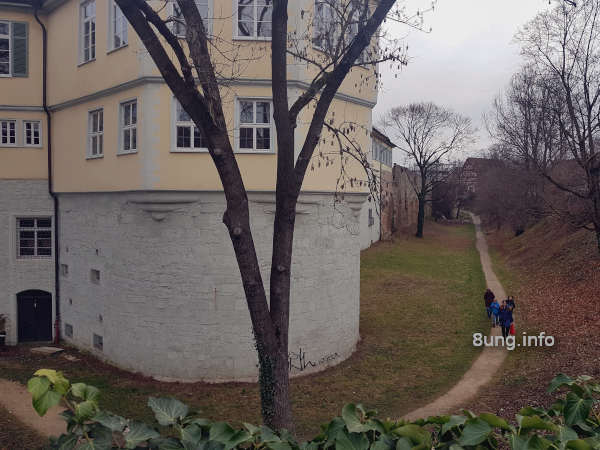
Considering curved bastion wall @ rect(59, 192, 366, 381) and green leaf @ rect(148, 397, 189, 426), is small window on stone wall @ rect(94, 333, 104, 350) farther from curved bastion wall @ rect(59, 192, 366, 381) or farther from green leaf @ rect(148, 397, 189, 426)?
green leaf @ rect(148, 397, 189, 426)

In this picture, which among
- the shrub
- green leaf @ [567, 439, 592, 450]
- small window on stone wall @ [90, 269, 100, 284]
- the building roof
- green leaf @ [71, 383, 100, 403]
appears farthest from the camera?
the building roof

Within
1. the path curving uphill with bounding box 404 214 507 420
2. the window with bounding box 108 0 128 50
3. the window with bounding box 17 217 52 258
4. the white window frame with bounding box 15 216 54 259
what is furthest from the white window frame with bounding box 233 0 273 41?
the path curving uphill with bounding box 404 214 507 420

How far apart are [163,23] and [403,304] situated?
1773 cm

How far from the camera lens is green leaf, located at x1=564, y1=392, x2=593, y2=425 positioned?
344 centimetres

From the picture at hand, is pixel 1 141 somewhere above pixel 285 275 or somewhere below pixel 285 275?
above

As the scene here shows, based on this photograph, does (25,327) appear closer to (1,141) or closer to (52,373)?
(1,141)

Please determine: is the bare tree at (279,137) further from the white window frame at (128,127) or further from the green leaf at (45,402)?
the white window frame at (128,127)

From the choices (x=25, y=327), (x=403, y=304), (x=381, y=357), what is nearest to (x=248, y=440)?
(x=381, y=357)

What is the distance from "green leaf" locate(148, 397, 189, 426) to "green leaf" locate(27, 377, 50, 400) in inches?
25.4

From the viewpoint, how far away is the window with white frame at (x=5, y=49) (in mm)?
17875

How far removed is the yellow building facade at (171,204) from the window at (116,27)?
35 millimetres

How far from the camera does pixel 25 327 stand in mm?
18219

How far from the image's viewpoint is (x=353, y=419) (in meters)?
3.37

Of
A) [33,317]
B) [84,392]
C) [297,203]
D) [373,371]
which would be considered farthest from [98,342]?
[84,392]
